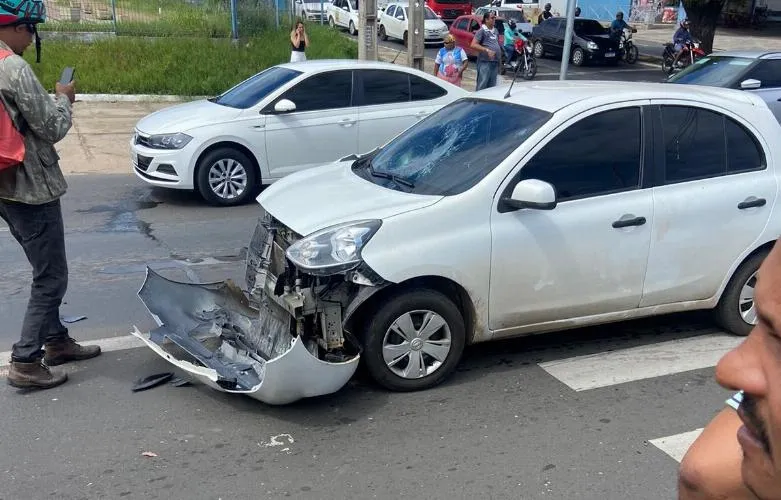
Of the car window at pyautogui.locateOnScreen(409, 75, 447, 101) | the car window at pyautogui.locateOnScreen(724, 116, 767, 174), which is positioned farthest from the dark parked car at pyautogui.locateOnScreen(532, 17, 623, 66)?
the car window at pyautogui.locateOnScreen(724, 116, 767, 174)

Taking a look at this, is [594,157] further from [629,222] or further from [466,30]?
[466,30]

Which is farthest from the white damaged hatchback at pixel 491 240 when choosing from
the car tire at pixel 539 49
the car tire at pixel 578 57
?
the car tire at pixel 539 49

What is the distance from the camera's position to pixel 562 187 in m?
4.79

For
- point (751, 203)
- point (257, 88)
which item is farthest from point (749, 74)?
point (751, 203)

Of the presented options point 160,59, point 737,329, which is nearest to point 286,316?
point 737,329

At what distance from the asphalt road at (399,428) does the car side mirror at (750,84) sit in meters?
6.72

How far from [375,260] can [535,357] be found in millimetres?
1481

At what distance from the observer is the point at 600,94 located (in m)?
5.05

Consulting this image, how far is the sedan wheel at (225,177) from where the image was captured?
933 centimetres

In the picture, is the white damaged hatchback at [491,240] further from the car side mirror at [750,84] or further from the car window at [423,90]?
the car side mirror at [750,84]

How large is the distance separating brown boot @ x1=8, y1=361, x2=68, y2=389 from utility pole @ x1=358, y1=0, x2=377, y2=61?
13062mm

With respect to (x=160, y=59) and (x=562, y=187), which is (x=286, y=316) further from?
(x=160, y=59)

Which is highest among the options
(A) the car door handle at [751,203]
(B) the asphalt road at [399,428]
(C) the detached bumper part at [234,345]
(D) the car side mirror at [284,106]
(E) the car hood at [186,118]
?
(A) the car door handle at [751,203]

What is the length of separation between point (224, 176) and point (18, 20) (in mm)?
5172
